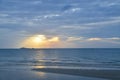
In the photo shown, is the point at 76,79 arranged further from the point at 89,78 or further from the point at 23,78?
the point at 23,78

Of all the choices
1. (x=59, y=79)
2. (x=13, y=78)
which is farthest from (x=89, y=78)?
(x=13, y=78)

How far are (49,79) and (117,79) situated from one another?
753cm

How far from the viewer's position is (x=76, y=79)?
30.1 metres

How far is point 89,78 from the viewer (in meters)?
31.3

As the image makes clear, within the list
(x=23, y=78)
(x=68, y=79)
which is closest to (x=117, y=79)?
(x=68, y=79)

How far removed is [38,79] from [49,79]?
116 centimetres

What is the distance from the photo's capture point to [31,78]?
30.3 m

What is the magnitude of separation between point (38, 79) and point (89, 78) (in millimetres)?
5851

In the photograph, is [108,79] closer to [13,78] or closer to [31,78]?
[31,78]

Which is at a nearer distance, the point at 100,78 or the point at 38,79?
the point at 38,79

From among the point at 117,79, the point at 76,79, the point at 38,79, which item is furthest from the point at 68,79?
the point at 117,79

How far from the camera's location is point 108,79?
3058cm

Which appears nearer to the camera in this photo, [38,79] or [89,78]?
[38,79]

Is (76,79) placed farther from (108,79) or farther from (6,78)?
(6,78)
